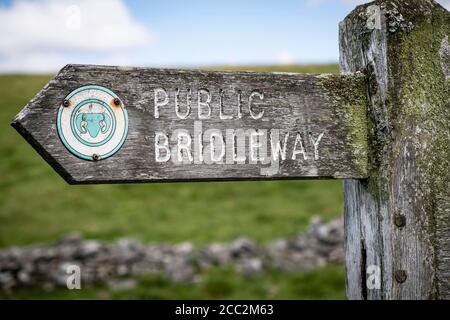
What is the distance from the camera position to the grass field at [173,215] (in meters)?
8.98

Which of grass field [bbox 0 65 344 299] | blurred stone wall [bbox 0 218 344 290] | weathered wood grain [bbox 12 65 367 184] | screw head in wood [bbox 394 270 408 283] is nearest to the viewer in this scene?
weathered wood grain [bbox 12 65 367 184]

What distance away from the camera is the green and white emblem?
2260 millimetres

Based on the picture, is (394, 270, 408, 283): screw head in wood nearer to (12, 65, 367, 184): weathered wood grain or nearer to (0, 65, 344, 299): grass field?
(12, 65, 367, 184): weathered wood grain

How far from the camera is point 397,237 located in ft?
8.43

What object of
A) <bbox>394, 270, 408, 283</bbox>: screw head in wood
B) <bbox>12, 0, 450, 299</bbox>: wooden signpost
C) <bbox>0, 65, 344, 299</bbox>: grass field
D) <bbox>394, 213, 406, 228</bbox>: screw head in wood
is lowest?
<bbox>0, 65, 344, 299</bbox>: grass field

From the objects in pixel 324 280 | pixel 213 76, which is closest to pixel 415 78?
pixel 213 76

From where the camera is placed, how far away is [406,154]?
8.52ft

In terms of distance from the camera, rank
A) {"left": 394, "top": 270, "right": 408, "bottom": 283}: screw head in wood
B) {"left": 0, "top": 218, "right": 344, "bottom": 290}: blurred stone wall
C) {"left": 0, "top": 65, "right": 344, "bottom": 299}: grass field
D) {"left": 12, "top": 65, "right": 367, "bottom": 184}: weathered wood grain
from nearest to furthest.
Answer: {"left": 12, "top": 65, "right": 367, "bottom": 184}: weathered wood grain, {"left": 394, "top": 270, "right": 408, "bottom": 283}: screw head in wood, {"left": 0, "top": 65, "right": 344, "bottom": 299}: grass field, {"left": 0, "top": 218, "right": 344, "bottom": 290}: blurred stone wall

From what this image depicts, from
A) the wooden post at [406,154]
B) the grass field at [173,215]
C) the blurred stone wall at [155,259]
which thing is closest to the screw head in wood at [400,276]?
the wooden post at [406,154]

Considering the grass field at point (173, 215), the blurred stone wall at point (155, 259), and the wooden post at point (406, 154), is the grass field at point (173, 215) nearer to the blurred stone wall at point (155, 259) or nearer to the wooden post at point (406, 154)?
the blurred stone wall at point (155, 259)

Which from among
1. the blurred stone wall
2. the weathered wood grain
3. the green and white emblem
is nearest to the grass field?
the blurred stone wall

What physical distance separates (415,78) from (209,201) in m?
16.3

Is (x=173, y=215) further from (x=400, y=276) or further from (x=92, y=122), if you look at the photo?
(x=92, y=122)

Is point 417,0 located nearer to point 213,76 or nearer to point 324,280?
point 213,76
